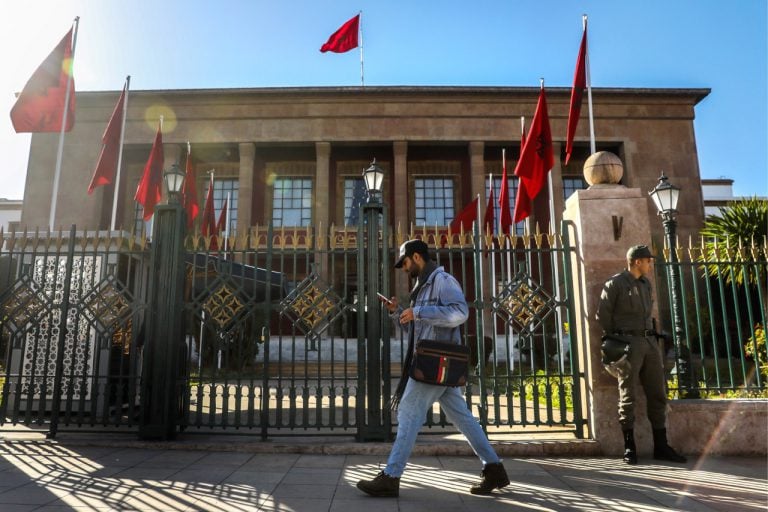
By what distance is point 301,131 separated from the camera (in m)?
24.4

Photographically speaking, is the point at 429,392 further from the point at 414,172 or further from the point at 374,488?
the point at 414,172

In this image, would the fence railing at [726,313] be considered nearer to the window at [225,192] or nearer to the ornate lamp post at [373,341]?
the ornate lamp post at [373,341]

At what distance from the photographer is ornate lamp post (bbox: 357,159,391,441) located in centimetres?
533

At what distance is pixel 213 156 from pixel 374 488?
2445 centimetres

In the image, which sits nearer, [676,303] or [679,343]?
[679,343]

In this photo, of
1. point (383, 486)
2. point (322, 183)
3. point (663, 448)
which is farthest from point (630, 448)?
point (322, 183)

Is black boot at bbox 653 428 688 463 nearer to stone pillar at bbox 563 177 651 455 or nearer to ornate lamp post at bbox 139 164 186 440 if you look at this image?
stone pillar at bbox 563 177 651 455

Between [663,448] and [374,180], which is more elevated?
[374,180]

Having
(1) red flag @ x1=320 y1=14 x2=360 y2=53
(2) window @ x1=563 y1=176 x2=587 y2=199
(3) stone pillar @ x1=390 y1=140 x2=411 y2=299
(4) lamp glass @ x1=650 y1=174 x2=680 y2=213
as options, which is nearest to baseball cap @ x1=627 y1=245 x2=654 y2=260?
(4) lamp glass @ x1=650 y1=174 x2=680 y2=213

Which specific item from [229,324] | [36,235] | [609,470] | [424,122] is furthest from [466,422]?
[424,122]

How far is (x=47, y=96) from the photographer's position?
35.2 feet

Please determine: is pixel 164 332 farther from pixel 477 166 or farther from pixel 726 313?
pixel 477 166

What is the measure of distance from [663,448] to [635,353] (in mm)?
1003

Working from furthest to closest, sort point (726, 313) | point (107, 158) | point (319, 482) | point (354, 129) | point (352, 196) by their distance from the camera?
1. point (352, 196)
2. point (354, 129)
3. point (107, 158)
4. point (726, 313)
5. point (319, 482)
